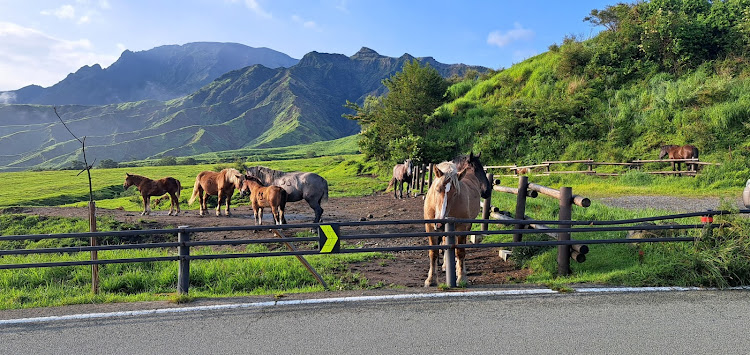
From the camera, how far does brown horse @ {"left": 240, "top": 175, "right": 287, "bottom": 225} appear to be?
45.2 feet

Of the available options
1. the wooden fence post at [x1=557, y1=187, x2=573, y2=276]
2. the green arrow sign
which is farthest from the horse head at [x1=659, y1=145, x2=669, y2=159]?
the green arrow sign

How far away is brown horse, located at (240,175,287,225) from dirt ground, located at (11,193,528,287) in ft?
2.77

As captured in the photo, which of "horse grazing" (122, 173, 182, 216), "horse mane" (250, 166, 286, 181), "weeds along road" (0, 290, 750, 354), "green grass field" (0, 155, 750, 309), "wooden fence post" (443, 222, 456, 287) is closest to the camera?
"weeds along road" (0, 290, 750, 354)

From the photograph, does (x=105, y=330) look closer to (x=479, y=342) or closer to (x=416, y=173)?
(x=479, y=342)

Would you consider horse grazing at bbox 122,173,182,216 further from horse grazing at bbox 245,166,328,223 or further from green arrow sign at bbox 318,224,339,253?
green arrow sign at bbox 318,224,339,253

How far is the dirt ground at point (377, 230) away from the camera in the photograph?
26.2ft

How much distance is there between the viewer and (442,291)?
5.75 meters

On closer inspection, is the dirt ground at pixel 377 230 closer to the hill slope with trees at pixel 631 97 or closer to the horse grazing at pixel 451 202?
the horse grazing at pixel 451 202

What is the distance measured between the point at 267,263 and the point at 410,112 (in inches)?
1141

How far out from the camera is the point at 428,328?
444cm

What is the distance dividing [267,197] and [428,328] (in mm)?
10430

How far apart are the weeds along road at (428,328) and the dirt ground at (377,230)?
199 cm

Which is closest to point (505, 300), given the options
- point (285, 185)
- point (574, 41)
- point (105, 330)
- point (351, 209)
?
point (105, 330)

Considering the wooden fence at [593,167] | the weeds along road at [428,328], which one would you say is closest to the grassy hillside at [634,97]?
the wooden fence at [593,167]
